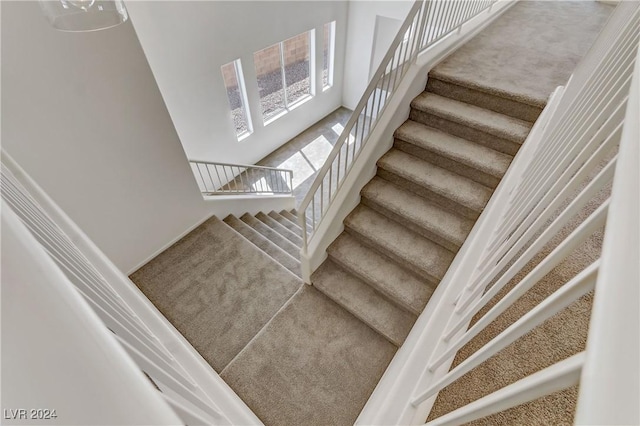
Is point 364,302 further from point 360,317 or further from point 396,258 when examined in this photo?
point 396,258

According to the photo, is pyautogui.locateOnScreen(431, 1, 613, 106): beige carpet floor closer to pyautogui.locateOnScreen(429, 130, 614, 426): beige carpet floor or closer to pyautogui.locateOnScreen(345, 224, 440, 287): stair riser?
pyautogui.locateOnScreen(345, 224, 440, 287): stair riser

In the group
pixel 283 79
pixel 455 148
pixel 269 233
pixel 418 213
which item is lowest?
pixel 269 233

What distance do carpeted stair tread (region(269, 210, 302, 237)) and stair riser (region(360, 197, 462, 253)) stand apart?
7.31 ft

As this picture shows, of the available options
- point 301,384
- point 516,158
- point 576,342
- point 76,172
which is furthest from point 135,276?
point 516,158

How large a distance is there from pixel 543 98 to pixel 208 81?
4.09 m

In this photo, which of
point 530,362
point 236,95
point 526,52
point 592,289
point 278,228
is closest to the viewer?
point 592,289

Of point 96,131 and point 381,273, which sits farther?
point 381,273

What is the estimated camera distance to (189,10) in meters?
3.74

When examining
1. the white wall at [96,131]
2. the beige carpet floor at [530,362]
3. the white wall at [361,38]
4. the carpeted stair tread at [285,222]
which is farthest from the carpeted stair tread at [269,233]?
the white wall at [361,38]

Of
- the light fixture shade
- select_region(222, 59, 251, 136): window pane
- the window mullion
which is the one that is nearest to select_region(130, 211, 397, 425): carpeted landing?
the light fixture shade

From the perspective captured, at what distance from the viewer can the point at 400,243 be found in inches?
86.8

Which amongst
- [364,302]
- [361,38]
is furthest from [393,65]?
[361,38]

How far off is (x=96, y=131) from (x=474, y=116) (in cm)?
271

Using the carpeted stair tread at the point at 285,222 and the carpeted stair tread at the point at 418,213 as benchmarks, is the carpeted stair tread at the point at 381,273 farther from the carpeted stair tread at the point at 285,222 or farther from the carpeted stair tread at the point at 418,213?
the carpeted stair tread at the point at 285,222
